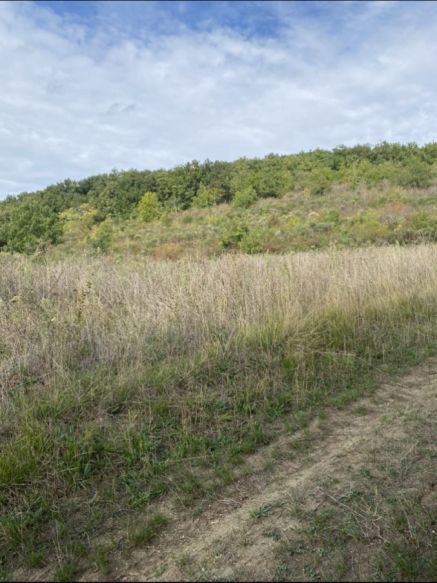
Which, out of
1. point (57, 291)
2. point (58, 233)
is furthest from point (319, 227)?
point (58, 233)

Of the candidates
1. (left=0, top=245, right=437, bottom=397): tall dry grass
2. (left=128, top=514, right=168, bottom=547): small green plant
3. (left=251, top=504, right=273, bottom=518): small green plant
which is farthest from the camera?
(left=0, top=245, right=437, bottom=397): tall dry grass

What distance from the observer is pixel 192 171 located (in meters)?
41.2

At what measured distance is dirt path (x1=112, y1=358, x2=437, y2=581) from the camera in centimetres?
195

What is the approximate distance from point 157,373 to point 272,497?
1.74m

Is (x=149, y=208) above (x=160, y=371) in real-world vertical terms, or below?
above

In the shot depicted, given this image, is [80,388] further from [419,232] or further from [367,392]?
[419,232]

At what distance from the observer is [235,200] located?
34.3 meters

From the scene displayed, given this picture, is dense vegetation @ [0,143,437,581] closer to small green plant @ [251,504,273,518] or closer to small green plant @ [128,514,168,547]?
small green plant @ [128,514,168,547]

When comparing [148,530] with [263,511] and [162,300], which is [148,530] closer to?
[263,511]

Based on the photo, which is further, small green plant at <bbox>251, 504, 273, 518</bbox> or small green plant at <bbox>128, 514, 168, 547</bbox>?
small green plant at <bbox>251, 504, 273, 518</bbox>

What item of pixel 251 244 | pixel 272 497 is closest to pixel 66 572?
pixel 272 497

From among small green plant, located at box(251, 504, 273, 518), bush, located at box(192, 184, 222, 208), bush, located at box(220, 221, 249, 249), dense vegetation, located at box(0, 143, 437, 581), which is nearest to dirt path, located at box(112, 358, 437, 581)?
small green plant, located at box(251, 504, 273, 518)

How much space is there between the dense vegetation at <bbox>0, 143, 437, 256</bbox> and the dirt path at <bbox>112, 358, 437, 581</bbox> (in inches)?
539

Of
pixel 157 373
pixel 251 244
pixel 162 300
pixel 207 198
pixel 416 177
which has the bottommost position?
pixel 157 373
